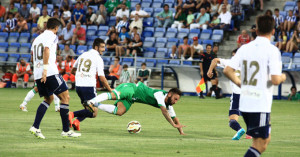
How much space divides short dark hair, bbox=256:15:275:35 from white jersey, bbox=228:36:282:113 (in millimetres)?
85

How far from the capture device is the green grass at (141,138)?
8.88 metres

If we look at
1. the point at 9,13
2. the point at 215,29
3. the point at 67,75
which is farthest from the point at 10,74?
the point at 215,29

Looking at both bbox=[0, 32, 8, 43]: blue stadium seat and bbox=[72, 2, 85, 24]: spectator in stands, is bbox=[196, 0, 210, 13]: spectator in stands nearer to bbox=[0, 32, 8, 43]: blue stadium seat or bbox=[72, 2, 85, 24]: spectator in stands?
bbox=[72, 2, 85, 24]: spectator in stands

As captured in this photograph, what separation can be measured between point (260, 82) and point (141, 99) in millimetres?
5557

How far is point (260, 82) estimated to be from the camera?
21.5 feet

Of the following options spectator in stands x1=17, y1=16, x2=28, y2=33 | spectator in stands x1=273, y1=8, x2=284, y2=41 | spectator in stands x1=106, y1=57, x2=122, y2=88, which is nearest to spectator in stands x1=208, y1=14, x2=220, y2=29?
spectator in stands x1=273, y1=8, x2=284, y2=41

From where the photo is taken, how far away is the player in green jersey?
1122 centimetres

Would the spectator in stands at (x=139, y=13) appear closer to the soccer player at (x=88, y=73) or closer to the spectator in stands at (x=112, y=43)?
the spectator in stands at (x=112, y=43)

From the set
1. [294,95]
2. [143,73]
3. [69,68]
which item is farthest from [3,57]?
[294,95]

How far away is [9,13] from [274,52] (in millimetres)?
28211

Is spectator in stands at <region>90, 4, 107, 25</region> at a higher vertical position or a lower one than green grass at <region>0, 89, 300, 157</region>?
higher

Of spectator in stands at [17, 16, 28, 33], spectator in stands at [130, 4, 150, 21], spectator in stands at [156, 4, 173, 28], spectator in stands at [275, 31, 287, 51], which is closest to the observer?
spectator in stands at [275, 31, 287, 51]

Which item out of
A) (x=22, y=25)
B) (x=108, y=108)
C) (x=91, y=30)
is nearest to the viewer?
(x=108, y=108)

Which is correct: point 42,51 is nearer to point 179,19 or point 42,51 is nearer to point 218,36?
point 218,36
